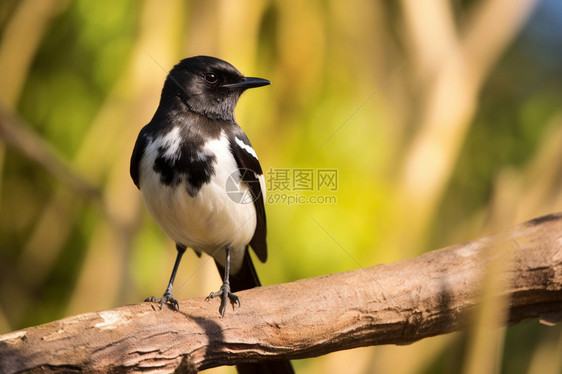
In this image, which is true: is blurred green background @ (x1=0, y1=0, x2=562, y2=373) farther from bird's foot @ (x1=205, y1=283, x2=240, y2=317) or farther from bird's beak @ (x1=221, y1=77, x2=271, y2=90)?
bird's foot @ (x1=205, y1=283, x2=240, y2=317)

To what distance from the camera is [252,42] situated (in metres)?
3.99

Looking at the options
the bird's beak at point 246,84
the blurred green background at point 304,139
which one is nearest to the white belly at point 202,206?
the bird's beak at point 246,84

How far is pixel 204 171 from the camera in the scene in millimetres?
2643

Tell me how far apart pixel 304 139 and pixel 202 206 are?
1.74 meters

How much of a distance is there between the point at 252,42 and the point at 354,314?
211 centimetres

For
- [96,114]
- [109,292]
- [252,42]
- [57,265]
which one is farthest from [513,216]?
[57,265]

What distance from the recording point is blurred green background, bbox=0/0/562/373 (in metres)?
3.38

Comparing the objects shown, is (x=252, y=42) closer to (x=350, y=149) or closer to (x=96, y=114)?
(x=350, y=149)

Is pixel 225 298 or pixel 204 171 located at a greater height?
pixel 204 171

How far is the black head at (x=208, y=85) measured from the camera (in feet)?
9.67

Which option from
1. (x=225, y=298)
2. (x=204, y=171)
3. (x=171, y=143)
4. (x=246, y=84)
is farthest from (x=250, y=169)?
(x=225, y=298)

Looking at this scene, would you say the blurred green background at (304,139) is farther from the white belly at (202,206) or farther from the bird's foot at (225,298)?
the bird's foot at (225,298)

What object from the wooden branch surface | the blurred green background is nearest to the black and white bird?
the wooden branch surface

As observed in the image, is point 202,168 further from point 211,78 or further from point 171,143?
point 211,78
